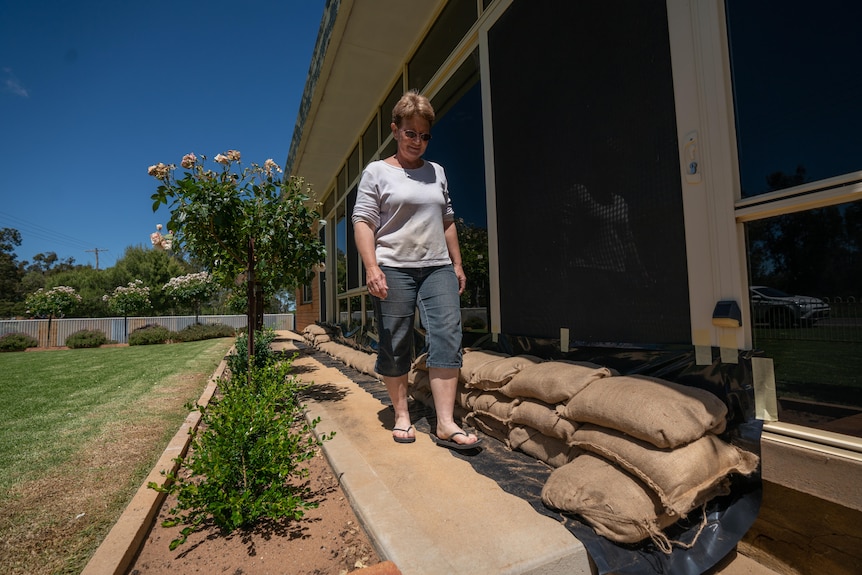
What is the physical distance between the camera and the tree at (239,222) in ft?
10.4

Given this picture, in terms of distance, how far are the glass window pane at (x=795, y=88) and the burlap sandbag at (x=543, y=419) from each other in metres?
1.12

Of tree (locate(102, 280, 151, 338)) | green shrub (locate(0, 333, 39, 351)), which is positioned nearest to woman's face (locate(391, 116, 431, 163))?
green shrub (locate(0, 333, 39, 351))

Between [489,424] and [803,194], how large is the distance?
166cm

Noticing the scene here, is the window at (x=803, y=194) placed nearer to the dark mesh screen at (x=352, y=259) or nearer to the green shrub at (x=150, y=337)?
the dark mesh screen at (x=352, y=259)

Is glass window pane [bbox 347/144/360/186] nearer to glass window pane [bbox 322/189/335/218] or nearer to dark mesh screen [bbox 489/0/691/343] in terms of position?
glass window pane [bbox 322/189/335/218]

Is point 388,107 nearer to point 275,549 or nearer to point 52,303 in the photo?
point 275,549

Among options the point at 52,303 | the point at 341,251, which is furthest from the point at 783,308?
the point at 52,303

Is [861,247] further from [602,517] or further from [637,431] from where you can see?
[602,517]

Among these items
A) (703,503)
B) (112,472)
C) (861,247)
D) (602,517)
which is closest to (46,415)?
(112,472)

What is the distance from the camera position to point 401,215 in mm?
2191

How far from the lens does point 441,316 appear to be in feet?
7.11

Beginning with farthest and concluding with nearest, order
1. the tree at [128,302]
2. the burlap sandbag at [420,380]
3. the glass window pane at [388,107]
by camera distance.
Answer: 1. the tree at [128,302]
2. the glass window pane at [388,107]
3. the burlap sandbag at [420,380]

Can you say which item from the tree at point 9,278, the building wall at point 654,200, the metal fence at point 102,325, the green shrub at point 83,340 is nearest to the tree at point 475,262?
the building wall at point 654,200

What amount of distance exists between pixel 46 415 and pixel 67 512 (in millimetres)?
2847
